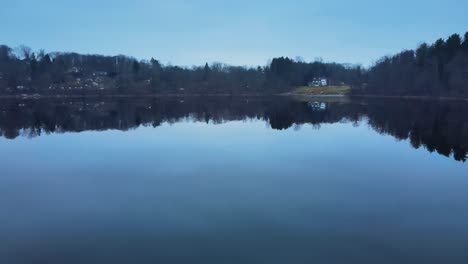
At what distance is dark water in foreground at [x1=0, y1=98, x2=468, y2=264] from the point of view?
834 cm

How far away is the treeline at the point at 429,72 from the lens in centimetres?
8100

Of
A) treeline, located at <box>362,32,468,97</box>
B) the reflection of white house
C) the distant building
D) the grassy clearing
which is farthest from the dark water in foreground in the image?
the reflection of white house

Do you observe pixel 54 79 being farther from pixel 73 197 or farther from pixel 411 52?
pixel 73 197

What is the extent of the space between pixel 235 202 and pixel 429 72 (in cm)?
9143

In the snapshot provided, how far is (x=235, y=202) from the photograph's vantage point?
11.6 m

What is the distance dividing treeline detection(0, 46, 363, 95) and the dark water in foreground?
10422 centimetres

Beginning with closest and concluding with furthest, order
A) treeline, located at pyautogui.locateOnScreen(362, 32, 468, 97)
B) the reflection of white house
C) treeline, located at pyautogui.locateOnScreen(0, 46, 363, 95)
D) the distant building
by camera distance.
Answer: the distant building, treeline, located at pyautogui.locateOnScreen(362, 32, 468, 97), treeline, located at pyautogui.locateOnScreen(0, 46, 363, 95), the reflection of white house

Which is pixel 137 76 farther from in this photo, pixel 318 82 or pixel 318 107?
pixel 318 107

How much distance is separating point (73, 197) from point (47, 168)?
5.43m

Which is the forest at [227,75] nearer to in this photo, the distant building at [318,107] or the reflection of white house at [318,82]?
the reflection of white house at [318,82]

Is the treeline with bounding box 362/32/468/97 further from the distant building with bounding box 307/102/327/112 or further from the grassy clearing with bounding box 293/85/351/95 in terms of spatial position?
the distant building with bounding box 307/102/327/112

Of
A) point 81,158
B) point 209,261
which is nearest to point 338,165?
point 209,261

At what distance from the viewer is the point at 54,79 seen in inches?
5108

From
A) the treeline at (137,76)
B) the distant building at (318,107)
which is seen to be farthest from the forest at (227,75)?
the distant building at (318,107)
